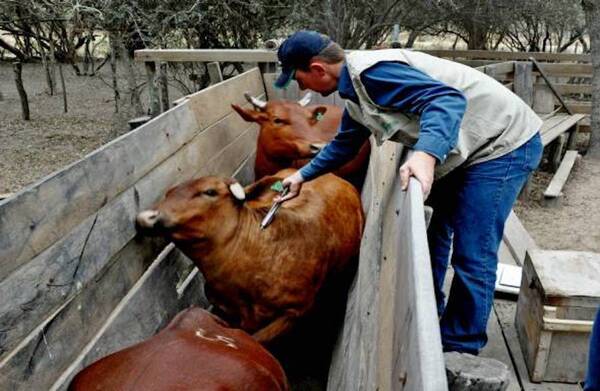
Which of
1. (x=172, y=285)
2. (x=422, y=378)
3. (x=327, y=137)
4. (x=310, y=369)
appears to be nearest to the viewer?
(x=422, y=378)

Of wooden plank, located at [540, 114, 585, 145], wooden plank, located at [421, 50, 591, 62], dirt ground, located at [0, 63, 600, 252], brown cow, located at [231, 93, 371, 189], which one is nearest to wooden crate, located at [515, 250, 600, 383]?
brown cow, located at [231, 93, 371, 189]

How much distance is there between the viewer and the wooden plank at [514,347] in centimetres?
322

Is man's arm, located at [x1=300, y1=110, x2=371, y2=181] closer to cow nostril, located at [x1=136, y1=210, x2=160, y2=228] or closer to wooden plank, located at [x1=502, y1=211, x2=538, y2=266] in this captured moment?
cow nostril, located at [x1=136, y1=210, x2=160, y2=228]

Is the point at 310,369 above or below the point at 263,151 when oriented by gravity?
below

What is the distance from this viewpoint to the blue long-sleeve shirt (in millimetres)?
2283

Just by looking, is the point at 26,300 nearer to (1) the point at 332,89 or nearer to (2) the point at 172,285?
(2) the point at 172,285

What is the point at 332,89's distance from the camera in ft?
9.96

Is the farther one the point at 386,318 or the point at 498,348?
the point at 498,348

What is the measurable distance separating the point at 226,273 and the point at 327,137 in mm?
1896

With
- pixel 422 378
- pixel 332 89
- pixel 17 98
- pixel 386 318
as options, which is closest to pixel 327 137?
pixel 332 89

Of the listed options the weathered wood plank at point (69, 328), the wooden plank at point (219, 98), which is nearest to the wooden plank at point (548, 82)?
the wooden plank at point (219, 98)

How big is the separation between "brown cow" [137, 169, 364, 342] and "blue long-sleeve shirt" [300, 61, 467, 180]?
0.81 metres

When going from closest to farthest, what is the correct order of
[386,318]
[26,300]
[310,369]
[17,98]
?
1. [26,300]
2. [386,318]
3. [310,369]
4. [17,98]

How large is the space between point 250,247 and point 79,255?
3.11ft
